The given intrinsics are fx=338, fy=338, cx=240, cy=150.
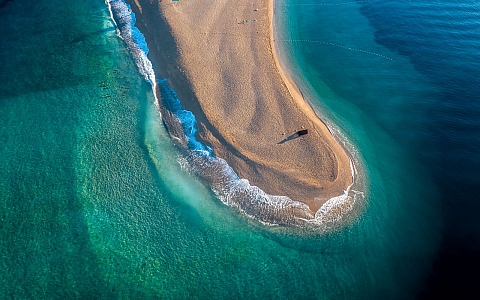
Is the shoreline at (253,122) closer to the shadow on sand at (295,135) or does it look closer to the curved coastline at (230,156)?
the curved coastline at (230,156)

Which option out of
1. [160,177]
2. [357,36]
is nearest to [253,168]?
[160,177]

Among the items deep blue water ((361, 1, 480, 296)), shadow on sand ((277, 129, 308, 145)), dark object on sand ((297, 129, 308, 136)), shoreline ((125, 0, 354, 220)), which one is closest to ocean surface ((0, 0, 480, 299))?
deep blue water ((361, 1, 480, 296))

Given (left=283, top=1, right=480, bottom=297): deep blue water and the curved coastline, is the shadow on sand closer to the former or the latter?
the curved coastline

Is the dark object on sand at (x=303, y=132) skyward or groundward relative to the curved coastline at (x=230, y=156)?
skyward

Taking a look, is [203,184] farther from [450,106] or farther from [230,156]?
[450,106]

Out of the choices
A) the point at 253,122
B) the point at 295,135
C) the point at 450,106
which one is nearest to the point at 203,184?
the point at 253,122

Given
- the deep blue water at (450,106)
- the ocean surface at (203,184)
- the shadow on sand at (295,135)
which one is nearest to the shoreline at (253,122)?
the shadow on sand at (295,135)

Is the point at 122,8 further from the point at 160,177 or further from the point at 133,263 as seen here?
the point at 133,263
